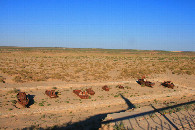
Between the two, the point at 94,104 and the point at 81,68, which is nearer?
the point at 94,104

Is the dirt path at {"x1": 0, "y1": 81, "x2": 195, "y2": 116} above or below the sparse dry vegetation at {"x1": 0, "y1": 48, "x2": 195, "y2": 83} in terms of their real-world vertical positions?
below

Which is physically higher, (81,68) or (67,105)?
(81,68)

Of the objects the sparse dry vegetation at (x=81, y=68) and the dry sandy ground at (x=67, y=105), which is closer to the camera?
the dry sandy ground at (x=67, y=105)

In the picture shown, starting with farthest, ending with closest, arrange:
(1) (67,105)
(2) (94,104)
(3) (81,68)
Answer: (3) (81,68) → (2) (94,104) → (1) (67,105)

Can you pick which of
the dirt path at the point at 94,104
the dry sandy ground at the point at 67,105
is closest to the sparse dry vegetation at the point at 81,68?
the dry sandy ground at the point at 67,105

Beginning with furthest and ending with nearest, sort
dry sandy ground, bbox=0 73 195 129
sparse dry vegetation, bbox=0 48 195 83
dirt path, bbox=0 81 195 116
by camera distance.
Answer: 1. sparse dry vegetation, bbox=0 48 195 83
2. dirt path, bbox=0 81 195 116
3. dry sandy ground, bbox=0 73 195 129

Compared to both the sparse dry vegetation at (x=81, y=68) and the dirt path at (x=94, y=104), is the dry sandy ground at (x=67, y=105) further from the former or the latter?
the sparse dry vegetation at (x=81, y=68)

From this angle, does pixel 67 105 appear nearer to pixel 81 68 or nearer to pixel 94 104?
pixel 94 104

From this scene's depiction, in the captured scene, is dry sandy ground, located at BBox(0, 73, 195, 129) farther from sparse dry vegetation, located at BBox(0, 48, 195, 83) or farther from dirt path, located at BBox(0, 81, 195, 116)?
sparse dry vegetation, located at BBox(0, 48, 195, 83)

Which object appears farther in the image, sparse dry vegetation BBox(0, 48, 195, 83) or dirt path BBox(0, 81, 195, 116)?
sparse dry vegetation BBox(0, 48, 195, 83)

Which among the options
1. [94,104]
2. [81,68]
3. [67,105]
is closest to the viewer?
[67,105]

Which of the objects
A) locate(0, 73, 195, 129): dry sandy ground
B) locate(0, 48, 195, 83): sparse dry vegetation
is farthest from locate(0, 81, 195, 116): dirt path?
locate(0, 48, 195, 83): sparse dry vegetation

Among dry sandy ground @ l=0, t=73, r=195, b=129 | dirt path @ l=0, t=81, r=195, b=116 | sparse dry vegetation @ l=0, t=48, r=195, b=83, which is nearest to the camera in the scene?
dry sandy ground @ l=0, t=73, r=195, b=129

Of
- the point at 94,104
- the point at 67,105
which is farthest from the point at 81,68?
the point at 67,105
